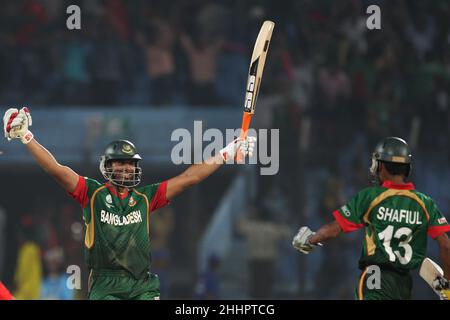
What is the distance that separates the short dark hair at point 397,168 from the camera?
8555 mm

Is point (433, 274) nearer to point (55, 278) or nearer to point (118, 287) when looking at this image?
point (118, 287)

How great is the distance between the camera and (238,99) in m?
17.9

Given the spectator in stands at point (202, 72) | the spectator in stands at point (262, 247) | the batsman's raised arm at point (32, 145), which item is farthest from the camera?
the spectator in stands at point (202, 72)

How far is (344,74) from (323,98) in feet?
1.73

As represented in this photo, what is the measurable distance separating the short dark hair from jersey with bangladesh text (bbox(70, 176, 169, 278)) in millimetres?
1803

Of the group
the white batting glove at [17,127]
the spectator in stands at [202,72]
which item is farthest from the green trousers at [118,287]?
the spectator in stands at [202,72]

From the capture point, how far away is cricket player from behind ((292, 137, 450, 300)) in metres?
8.43

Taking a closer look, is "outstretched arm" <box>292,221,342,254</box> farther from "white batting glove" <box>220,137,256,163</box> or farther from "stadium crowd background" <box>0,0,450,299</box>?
"stadium crowd background" <box>0,0,450,299</box>

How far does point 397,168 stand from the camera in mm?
8555

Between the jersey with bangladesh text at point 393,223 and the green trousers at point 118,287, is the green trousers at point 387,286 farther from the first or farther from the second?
the green trousers at point 118,287

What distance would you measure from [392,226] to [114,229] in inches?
79.1

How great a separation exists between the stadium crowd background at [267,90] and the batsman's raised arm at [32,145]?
24.4ft

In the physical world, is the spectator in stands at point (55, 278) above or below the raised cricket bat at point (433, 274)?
below
